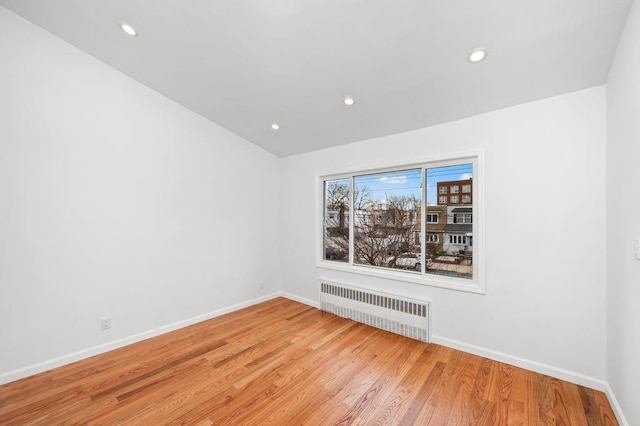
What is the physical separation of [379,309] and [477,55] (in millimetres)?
2699

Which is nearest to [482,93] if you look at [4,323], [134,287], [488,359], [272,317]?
[488,359]

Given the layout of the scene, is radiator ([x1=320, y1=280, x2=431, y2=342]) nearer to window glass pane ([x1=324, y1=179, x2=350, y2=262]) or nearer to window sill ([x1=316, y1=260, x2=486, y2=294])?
window sill ([x1=316, y1=260, x2=486, y2=294])

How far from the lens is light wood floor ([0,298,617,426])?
1.77 meters

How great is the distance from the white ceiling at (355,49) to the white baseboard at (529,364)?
7.60 feet

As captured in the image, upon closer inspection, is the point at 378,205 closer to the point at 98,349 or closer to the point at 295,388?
the point at 295,388

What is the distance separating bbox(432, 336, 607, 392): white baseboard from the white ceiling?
232 centimetres

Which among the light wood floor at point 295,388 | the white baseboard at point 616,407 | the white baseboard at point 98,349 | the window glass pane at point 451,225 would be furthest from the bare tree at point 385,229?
the white baseboard at point 98,349

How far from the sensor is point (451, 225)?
2.84 metres

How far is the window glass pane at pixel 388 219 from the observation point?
3.16 meters

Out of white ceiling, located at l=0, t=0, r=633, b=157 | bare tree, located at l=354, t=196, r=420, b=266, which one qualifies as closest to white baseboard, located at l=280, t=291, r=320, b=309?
bare tree, located at l=354, t=196, r=420, b=266

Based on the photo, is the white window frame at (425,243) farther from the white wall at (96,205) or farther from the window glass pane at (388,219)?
the white wall at (96,205)

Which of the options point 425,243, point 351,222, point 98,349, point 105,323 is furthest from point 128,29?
point 425,243

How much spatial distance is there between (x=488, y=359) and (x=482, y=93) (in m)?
2.47

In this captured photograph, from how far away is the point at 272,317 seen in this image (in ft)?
11.5
